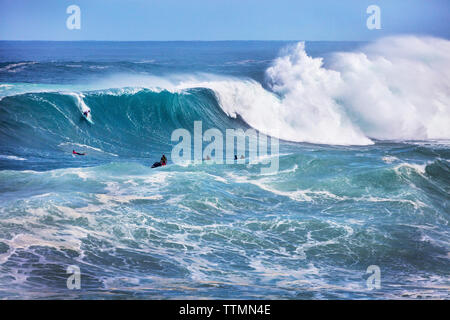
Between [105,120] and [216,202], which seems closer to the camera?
[216,202]

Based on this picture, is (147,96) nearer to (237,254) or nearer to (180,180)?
(180,180)

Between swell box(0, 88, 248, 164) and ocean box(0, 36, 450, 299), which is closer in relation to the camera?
ocean box(0, 36, 450, 299)

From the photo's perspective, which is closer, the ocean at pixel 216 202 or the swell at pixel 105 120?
the ocean at pixel 216 202

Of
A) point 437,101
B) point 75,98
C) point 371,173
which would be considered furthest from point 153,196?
point 437,101

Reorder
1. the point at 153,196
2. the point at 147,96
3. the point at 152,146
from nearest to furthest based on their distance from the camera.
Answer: the point at 153,196
the point at 152,146
the point at 147,96

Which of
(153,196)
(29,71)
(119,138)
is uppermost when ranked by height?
(29,71)

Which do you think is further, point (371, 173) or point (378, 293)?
point (371, 173)

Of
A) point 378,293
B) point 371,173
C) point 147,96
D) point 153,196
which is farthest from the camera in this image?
point 147,96

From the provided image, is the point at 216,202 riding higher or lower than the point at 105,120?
lower
